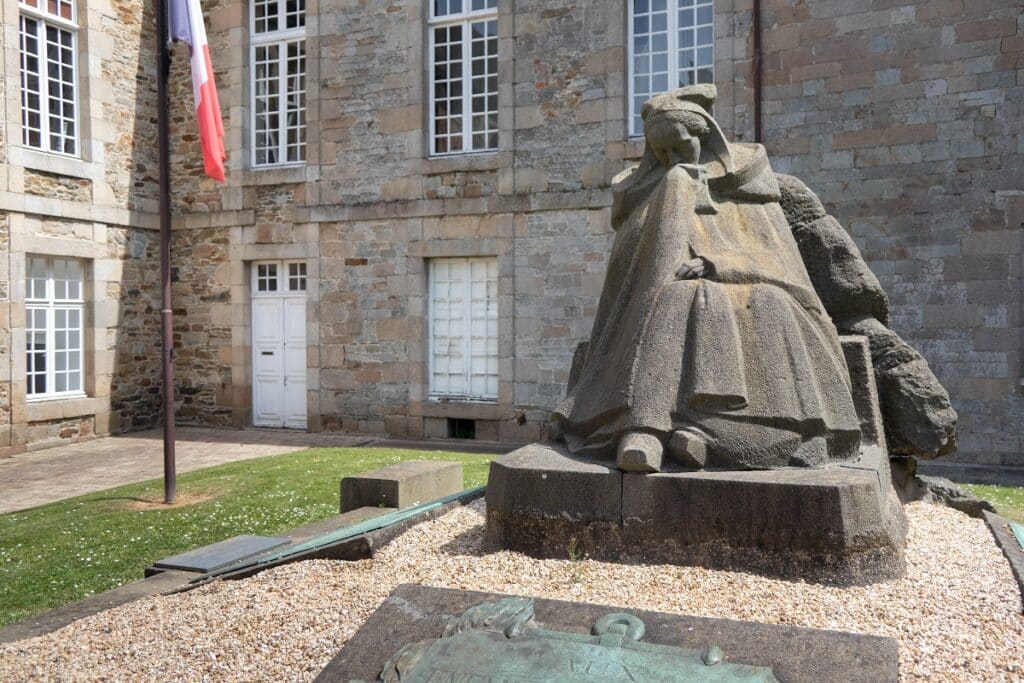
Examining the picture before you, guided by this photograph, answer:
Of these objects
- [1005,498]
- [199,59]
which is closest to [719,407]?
[1005,498]

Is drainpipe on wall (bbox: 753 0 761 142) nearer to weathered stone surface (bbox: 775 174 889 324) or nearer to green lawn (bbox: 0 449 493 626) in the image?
green lawn (bbox: 0 449 493 626)

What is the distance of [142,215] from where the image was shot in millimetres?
14188

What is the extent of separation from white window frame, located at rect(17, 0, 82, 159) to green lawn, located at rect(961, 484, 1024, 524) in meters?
11.8

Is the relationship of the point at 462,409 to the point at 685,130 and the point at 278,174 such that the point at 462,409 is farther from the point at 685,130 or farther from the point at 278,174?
the point at 685,130

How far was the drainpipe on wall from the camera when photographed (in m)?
11.1

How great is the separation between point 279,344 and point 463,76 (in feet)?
15.6

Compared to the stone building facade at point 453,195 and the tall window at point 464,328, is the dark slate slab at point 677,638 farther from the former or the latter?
the tall window at point 464,328

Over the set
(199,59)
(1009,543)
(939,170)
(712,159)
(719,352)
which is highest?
(199,59)

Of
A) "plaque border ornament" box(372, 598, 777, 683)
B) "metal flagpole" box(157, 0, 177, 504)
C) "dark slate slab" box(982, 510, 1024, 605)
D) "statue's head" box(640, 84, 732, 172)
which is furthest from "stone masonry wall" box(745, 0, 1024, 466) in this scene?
"plaque border ornament" box(372, 598, 777, 683)

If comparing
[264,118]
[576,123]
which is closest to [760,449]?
[576,123]

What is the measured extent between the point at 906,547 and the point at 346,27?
11466 millimetres

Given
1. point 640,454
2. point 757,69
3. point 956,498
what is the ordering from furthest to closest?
point 757,69
point 956,498
point 640,454

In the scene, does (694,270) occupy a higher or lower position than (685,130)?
lower

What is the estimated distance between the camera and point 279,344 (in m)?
14.2
